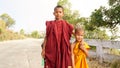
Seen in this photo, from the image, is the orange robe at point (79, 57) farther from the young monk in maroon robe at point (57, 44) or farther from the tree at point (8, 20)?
the tree at point (8, 20)

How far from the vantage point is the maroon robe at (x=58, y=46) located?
629 cm

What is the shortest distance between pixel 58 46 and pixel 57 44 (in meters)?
0.04

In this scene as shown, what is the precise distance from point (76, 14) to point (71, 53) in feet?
139

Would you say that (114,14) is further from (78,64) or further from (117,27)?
(78,64)

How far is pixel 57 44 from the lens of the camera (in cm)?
628

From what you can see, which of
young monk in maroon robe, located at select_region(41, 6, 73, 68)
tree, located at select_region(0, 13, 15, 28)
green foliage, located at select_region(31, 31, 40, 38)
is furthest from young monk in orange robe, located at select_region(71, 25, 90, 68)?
green foliage, located at select_region(31, 31, 40, 38)

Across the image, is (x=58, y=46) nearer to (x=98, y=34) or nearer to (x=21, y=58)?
(x=21, y=58)

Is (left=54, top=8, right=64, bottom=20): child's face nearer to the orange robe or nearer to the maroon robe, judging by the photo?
the maroon robe

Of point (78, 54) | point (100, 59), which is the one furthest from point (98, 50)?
point (78, 54)

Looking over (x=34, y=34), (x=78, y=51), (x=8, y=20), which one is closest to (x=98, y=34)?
(x=78, y=51)

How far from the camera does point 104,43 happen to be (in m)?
12.4

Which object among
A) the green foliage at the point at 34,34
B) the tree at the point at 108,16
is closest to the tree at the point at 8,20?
the green foliage at the point at 34,34

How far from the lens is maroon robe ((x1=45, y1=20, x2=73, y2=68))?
629 centimetres

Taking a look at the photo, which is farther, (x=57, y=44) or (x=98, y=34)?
(x=98, y=34)
